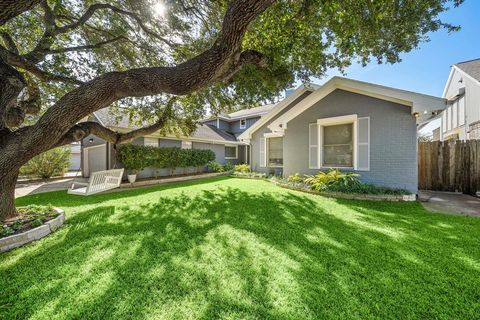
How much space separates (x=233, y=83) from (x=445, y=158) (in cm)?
873

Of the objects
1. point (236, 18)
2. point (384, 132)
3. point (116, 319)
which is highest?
point (236, 18)

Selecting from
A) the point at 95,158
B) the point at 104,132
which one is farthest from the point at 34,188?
the point at 104,132

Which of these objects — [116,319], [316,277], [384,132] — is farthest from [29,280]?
[384,132]

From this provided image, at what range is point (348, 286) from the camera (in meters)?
2.31

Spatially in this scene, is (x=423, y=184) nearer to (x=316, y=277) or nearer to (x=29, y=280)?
(x=316, y=277)

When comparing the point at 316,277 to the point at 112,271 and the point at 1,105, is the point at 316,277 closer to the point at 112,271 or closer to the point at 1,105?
the point at 112,271

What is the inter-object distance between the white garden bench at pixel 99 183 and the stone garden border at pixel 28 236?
419 cm

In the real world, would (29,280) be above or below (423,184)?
below

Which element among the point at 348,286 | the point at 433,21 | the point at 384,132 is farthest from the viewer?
the point at 384,132

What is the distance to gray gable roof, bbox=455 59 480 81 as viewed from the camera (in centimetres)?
1105

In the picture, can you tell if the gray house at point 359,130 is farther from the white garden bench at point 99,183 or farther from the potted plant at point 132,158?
the white garden bench at point 99,183

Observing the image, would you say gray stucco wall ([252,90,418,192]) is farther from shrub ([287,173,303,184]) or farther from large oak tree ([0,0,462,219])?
shrub ([287,173,303,184])

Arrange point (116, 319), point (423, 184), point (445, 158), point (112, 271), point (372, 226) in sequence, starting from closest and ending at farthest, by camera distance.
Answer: point (116, 319) < point (112, 271) < point (372, 226) < point (445, 158) < point (423, 184)

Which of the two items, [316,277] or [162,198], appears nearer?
[316,277]
